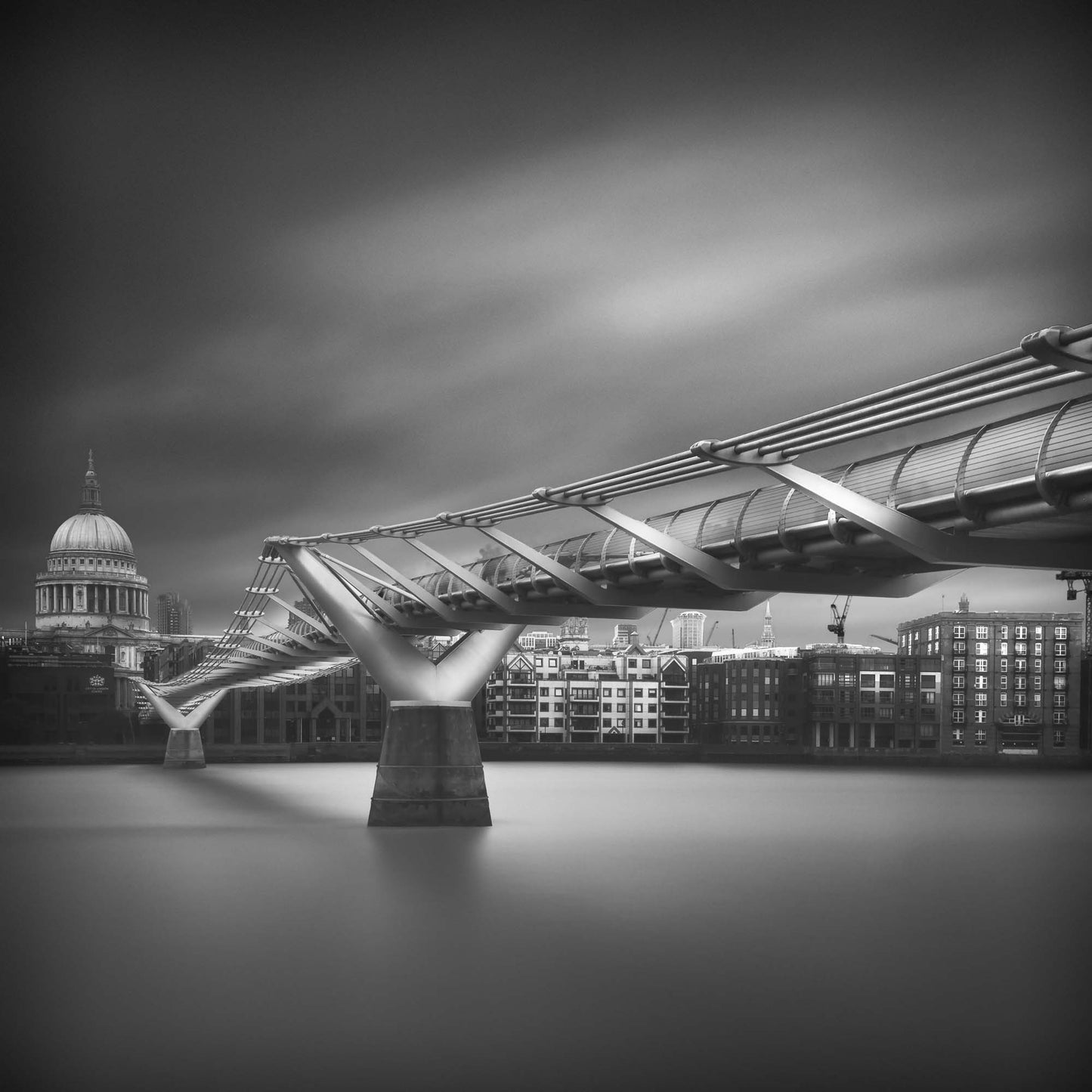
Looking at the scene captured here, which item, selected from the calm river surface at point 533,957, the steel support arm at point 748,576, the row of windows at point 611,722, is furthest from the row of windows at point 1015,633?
the steel support arm at point 748,576

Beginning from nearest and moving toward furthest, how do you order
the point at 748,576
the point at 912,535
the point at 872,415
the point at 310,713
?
the point at 872,415 → the point at 912,535 → the point at 748,576 → the point at 310,713

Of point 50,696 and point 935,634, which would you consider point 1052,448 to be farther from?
point 935,634

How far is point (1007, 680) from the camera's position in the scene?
464 ft

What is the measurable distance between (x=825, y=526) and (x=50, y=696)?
118 m

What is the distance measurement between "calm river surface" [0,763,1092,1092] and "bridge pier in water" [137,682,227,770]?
141ft

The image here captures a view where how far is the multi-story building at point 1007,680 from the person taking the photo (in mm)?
138125

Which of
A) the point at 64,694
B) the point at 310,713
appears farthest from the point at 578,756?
the point at 64,694

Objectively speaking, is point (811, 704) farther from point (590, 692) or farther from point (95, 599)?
point (95, 599)

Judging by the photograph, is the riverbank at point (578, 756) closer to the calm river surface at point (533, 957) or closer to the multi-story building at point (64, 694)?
the multi-story building at point (64, 694)

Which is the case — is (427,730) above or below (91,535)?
below

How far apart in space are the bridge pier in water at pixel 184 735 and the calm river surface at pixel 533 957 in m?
42.9

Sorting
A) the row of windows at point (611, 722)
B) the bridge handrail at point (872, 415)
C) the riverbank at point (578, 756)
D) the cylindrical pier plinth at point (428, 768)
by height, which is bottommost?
the riverbank at point (578, 756)

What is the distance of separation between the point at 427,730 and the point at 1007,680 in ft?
383

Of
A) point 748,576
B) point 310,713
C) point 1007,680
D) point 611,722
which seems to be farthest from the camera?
point 1007,680
